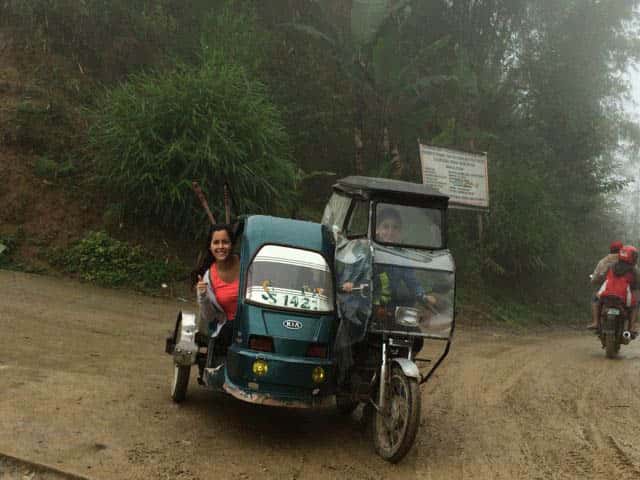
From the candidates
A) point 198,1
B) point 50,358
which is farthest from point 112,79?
point 50,358

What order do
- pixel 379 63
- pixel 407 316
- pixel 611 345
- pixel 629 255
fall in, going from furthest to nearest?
pixel 379 63
pixel 629 255
pixel 611 345
pixel 407 316

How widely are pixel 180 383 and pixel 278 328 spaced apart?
143 centimetres

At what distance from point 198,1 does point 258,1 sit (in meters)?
3.24

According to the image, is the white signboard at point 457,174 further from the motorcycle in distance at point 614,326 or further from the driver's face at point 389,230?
the driver's face at point 389,230

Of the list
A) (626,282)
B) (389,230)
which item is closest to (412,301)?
(389,230)

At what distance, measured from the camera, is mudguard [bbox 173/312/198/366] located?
576 cm

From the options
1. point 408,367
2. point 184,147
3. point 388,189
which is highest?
point 184,147

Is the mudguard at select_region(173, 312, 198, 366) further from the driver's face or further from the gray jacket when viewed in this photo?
the driver's face

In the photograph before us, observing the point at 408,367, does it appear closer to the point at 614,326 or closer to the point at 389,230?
the point at 389,230

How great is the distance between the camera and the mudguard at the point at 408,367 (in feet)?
16.3

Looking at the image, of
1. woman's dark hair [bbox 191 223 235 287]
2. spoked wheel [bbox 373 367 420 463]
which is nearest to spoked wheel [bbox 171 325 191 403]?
woman's dark hair [bbox 191 223 235 287]

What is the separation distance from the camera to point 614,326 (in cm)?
1102

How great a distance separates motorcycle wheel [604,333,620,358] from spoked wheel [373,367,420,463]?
7.06 meters

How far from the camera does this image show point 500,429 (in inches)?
241
